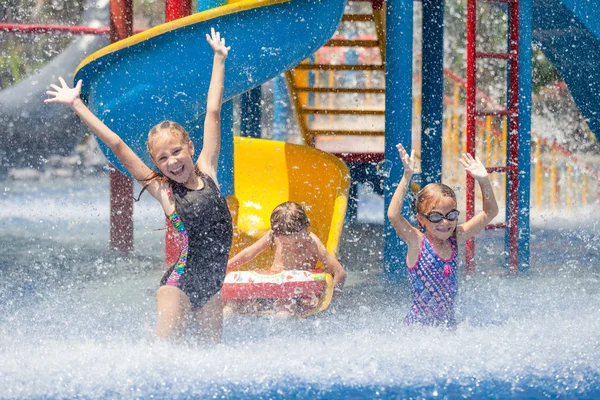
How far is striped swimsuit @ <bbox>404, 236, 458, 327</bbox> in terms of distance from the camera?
3.91 metres

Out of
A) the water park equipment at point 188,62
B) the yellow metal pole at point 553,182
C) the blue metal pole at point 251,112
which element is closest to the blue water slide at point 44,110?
the blue metal pole at point 251,112

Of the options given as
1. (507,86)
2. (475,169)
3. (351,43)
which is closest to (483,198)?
(475,169)

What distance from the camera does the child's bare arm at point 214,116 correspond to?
3.66m

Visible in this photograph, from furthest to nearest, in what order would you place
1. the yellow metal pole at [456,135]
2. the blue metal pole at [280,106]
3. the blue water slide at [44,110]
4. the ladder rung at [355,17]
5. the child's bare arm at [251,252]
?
the blue water slide at [44,110], the yellow metal pole at [456,135], the blue metal pole at [280,106], the ladder rung at [355,17], the child's bare arm at [251,252]

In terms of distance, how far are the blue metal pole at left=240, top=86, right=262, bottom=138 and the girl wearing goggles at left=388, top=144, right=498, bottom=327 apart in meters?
3.82

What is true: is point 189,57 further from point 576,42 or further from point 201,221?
point 576,42

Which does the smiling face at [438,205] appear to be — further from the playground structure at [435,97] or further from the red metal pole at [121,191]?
the red metal pole at [121,191]

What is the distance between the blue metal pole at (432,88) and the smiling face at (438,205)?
3.08m

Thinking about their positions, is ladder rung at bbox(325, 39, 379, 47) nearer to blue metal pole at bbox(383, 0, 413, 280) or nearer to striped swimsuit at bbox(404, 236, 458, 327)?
blue metal pole at bbox(383, 0, 413, 280)

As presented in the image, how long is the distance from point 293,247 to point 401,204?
4.27 feet

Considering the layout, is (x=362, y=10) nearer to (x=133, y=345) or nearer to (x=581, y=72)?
(x=581, y=72)

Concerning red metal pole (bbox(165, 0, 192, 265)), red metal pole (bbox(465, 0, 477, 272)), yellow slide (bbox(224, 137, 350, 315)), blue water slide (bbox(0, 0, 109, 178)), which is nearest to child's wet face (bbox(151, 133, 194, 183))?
yellow slide (bbox(224, 137, 350, 315))

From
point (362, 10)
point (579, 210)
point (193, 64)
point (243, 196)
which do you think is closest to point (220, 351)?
point (193, 64)

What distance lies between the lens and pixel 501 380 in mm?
3088
